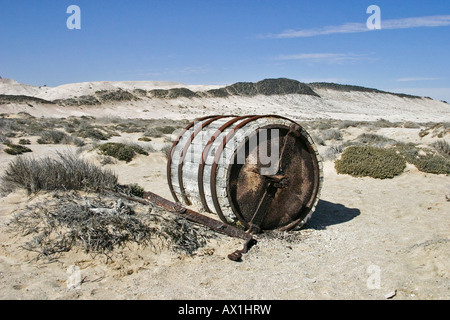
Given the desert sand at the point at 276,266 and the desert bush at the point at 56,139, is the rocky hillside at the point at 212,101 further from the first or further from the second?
the desert sand at the point at 276,266

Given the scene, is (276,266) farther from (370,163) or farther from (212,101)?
(212,101)

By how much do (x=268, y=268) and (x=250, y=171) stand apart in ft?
4.09

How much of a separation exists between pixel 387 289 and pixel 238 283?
1440 millimetres

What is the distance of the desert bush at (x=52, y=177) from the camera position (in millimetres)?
4574

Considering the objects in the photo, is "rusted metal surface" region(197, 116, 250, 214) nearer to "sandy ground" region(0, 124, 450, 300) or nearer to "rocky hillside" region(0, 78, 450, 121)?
"sandy ground" region(0, 124, 450, 300)

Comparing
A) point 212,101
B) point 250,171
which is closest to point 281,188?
point 250,171

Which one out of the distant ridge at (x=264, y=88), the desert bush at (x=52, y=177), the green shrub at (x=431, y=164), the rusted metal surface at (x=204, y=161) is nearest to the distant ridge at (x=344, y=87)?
the distant ridge at (x=264, y=88)

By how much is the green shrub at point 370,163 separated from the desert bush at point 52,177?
21.8ft

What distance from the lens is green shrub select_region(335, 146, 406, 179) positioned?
8.64 metres

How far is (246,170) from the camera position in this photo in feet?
13.7

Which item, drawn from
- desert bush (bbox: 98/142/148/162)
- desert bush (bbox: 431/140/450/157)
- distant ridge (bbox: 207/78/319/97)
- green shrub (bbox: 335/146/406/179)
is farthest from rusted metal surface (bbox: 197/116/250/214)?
distant ridge (bbox: 207/78/319/97)

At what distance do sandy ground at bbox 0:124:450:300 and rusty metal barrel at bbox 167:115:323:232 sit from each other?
36 cm

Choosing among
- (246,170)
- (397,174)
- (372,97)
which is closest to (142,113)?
(397,174)
